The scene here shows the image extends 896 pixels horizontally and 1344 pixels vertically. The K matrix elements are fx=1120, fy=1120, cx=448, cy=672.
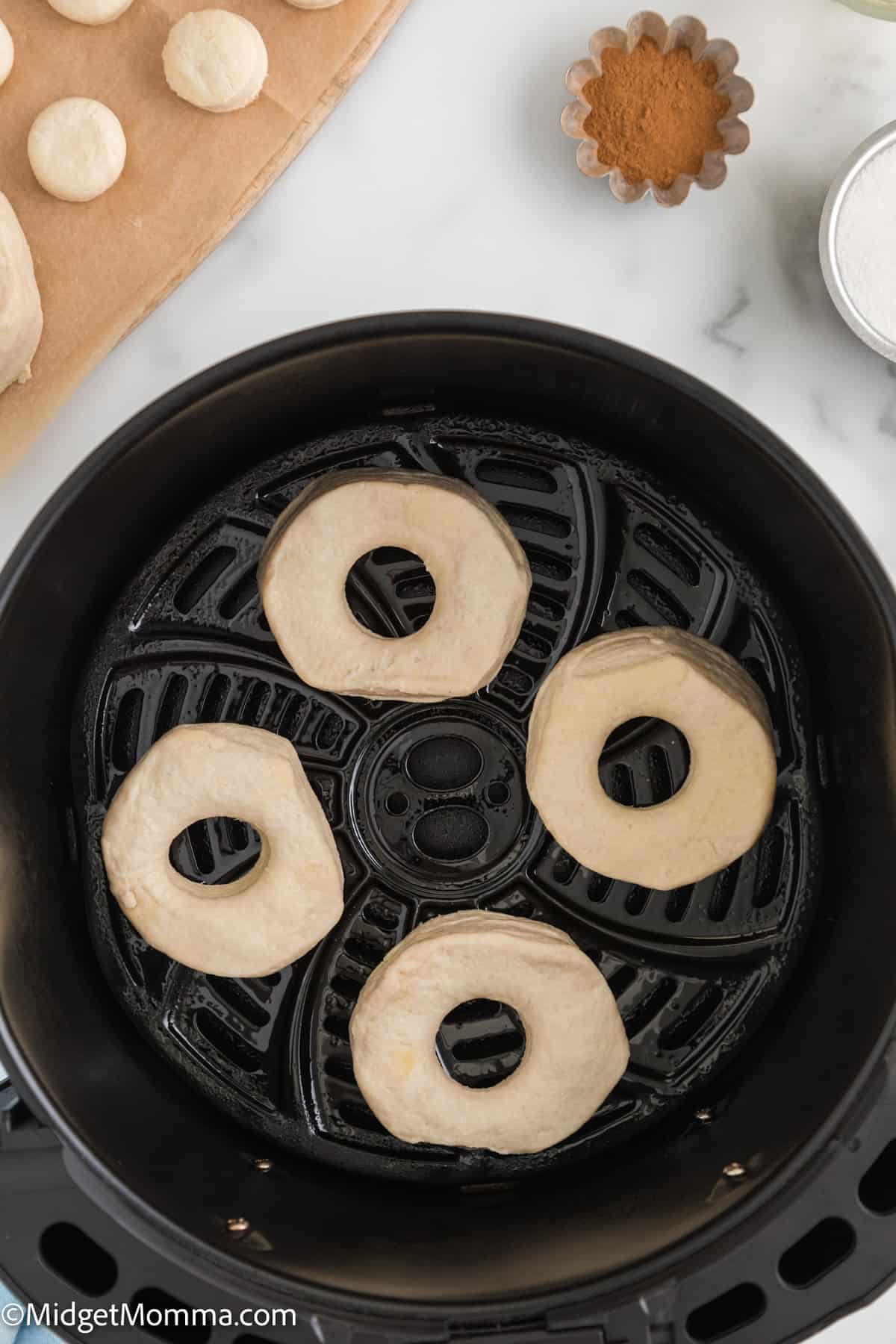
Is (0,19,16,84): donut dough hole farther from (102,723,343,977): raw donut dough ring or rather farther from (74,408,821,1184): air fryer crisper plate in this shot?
(102,723,343,977): raw donut dough ring

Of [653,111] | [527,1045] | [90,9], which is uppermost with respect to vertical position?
[653,111]

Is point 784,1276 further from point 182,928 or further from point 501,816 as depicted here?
point 182,928

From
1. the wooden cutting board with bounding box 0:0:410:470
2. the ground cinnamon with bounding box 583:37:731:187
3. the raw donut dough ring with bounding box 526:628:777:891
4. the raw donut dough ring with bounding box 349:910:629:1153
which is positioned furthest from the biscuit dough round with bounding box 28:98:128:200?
the raw donut dough ring with bounding box 349:910:629:1153

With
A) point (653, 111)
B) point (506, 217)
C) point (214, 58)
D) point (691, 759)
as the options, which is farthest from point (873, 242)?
point (214, 58)

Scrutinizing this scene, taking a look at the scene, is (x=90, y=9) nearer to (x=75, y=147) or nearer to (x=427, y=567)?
(x=75, y=147)

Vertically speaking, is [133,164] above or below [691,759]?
above

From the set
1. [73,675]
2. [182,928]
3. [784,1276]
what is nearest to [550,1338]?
[784,1276]
